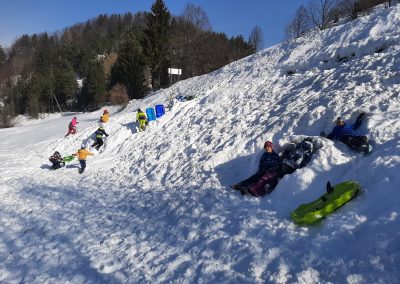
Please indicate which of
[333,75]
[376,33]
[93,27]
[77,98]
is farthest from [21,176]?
[93,27]

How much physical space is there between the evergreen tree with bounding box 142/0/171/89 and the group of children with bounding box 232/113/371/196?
3152 centimetres

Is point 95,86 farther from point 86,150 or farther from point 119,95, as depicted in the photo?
point 86,150

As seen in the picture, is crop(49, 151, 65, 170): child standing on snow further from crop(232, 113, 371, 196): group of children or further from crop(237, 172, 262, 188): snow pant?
crop(237, 172, 262, 188): snow pant

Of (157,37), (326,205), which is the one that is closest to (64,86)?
(157,37)

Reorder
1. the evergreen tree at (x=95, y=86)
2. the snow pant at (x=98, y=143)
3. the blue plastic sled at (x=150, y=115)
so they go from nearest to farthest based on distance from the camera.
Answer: the snow pant at (x=98, y=143), the blue plastic sled at (x=150, y=115), the evergreen tree at (x=95, y=86)

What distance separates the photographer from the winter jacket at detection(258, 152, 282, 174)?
8625 millimetres

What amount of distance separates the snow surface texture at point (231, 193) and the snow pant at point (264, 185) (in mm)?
196

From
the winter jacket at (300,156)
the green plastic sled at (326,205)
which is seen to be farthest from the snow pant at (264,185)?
the green plastic sled at (326,205)

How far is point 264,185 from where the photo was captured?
8.21 metres

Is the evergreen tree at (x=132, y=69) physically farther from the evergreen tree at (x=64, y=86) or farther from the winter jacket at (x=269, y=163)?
the winter jacket at (x=269, y=163)

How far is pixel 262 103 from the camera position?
14586 millimetres

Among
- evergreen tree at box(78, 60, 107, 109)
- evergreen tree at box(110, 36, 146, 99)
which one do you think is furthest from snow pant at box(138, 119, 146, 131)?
evergreen tree at box(78, 60, 107, 109)

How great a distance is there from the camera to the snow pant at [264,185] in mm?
8141

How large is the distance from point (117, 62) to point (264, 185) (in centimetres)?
4749
